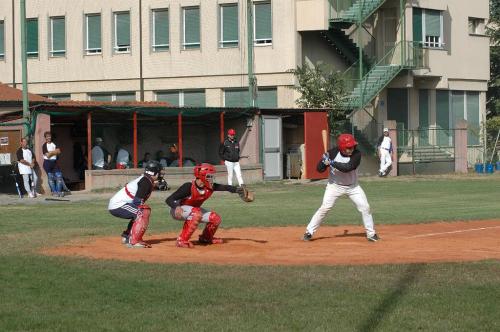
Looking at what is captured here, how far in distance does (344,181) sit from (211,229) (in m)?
2.46

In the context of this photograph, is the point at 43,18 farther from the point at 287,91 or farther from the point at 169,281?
the point at 169,281

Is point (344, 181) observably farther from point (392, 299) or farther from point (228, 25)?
point (228, 25)

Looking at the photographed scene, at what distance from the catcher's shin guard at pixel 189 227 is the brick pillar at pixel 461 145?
3442cm

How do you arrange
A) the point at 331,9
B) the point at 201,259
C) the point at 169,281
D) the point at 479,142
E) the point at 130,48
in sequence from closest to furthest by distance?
the point at 169,281
the point at 201,259
the point at 331,9
the point at 130,48
the point at 479,142

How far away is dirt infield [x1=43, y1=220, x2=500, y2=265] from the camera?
15367 millimetres

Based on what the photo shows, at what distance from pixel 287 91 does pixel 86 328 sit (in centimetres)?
3818

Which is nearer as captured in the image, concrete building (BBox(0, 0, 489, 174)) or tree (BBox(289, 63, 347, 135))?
tree (BBox(289, 63, 347, 135))

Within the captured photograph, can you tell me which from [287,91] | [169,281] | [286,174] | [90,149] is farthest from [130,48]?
[169,281]

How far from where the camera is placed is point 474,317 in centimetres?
1033

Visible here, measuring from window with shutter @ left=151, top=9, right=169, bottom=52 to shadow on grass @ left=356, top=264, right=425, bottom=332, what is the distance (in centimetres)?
3767

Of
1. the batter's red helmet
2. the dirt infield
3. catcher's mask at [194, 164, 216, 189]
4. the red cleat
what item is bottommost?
the dirt infield

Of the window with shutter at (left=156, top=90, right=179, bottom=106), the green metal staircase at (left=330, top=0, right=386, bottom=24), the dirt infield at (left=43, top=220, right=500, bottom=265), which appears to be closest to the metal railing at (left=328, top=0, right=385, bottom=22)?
the green metal staircase at (left=330, top=0, right=386, bottom=24)

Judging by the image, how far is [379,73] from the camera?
161 ft

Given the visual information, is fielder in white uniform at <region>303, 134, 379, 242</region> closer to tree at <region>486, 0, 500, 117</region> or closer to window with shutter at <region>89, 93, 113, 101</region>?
window with shutter at <region>89, 93, 113, 101</region>
